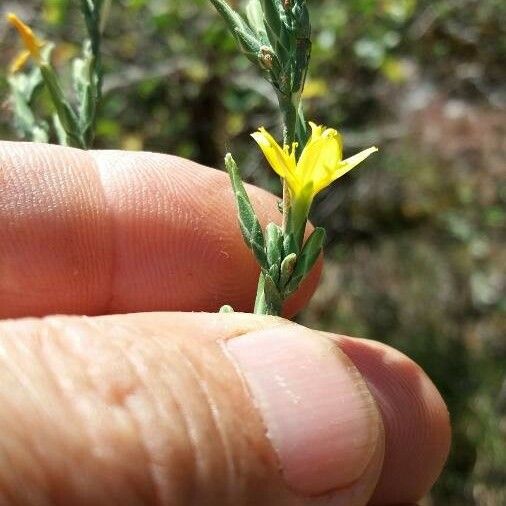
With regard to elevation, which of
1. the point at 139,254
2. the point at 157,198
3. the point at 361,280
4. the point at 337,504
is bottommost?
the point at 361,280

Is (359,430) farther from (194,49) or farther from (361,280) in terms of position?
(361,280)

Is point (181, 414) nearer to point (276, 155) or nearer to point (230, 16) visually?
point (276, 155)

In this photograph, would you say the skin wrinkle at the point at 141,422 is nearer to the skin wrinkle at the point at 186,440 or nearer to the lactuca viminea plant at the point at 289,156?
the skin wrinkle at the point at 186,440

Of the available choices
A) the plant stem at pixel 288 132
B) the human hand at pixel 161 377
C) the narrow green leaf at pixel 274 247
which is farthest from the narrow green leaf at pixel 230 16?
the human hand at pixel 161 377

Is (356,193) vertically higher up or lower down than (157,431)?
lower down

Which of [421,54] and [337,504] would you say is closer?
[337,504]

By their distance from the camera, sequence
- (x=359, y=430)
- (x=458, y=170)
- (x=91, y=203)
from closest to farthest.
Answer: (x=359, y=430) < (x=91, y=203) < (x=458, y=170)

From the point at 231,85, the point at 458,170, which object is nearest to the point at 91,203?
the point at 231,85
